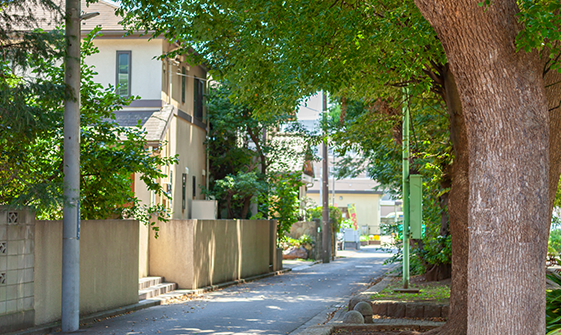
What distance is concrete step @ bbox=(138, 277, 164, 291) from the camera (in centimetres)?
1541

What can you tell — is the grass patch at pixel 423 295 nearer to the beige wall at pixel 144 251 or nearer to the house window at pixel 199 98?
the beige wall at pixel 144 251

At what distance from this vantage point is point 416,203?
42.7 feet

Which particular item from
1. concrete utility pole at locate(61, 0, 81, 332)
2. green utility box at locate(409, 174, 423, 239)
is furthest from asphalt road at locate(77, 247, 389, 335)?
green utility box at locate(409, 174, 423, 239)

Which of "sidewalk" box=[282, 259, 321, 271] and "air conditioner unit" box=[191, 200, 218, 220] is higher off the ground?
"air conditioner unit" box=[191, 200, 218, 220]

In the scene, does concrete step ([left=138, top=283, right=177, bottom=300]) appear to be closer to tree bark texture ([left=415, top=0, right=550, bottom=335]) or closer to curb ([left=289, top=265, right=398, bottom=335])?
curb ([left=289, top=265, right=398, bottom=335])

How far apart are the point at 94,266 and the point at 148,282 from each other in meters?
4.08

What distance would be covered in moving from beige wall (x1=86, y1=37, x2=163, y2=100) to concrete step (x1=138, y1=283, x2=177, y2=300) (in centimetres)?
730

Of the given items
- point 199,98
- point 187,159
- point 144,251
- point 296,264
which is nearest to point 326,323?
point 144,251

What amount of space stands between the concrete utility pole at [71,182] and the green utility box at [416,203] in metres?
6.85

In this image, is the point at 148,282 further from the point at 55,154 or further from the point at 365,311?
the point at 365,311

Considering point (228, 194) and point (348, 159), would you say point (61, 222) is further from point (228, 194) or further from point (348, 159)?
point (348, 159)

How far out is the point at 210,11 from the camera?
410 inches

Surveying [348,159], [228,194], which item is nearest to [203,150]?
[228,194]

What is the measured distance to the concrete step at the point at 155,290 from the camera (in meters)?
14.4
